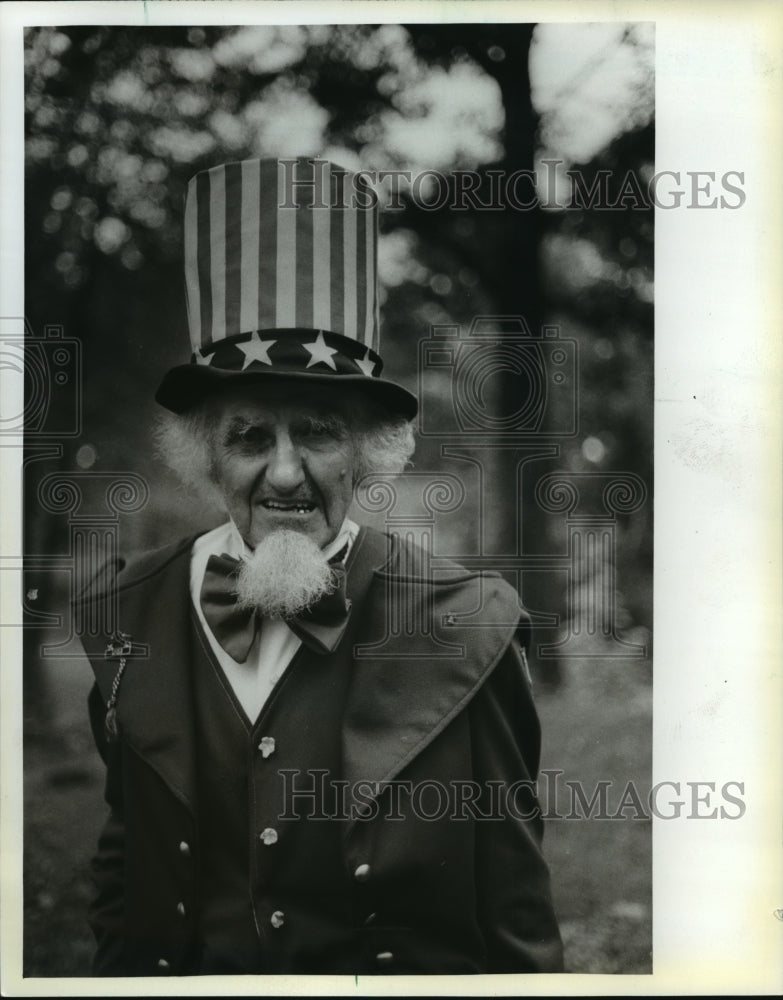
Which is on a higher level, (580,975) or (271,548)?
(271,548)

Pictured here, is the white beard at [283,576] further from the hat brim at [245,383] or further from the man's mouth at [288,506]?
the hat brim at [245,383]

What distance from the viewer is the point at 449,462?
2.89 metres

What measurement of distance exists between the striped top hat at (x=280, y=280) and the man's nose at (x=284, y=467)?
0.20 metres

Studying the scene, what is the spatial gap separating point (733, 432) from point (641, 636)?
683 mm

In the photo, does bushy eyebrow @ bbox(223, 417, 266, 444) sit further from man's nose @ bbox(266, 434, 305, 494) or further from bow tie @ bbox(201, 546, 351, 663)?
bow tie @ bbox(201, 546, 351, 663)

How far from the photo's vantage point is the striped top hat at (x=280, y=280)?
2723 mm

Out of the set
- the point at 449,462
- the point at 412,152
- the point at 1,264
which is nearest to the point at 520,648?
the point at 449,462

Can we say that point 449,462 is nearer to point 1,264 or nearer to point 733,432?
point 733,432

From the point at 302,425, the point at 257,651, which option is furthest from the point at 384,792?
the point at 302,425

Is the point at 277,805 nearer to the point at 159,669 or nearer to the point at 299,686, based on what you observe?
the point at 299,686

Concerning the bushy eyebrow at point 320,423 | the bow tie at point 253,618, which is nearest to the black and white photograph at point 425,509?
the bow tie at point 253,618

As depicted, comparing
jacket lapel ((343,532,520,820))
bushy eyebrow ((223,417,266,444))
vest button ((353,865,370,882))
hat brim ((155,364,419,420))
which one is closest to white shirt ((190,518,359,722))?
jacket lapel ((343,532,520,820))

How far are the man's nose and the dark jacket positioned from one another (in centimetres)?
28

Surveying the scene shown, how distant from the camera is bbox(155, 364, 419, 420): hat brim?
2699 mm
